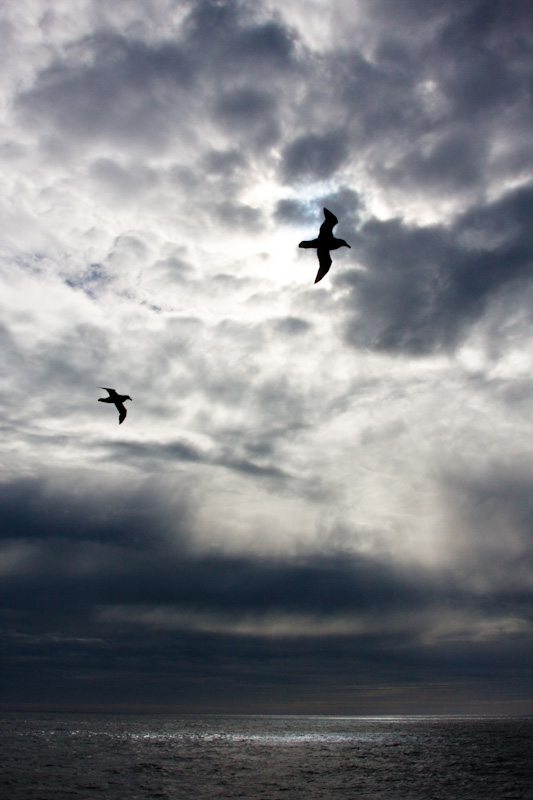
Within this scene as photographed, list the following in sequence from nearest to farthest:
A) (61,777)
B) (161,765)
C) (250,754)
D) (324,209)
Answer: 1. (324,209)
2. (61,777)
3. (161,765)
4. (250,754)

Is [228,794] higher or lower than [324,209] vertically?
lower

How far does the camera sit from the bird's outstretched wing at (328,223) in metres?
23.8

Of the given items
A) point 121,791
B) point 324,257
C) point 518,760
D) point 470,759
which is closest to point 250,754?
point 470,759

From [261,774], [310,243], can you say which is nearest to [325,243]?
[310,243]

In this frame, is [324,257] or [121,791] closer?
[324,257]

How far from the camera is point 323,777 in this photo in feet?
174

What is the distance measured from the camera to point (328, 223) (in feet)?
78.5

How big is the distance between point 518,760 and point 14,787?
53045 mm

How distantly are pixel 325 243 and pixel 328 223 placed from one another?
0.79 meters

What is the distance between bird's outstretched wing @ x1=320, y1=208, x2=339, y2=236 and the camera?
937 inches

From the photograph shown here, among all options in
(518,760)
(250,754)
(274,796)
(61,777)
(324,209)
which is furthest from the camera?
(250,754)

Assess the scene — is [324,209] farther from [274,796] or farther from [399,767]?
[399,767]

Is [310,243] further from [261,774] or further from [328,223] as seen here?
[261,774]

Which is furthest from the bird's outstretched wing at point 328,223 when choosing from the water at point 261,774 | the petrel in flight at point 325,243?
the water at point 261,774
